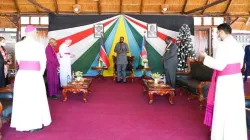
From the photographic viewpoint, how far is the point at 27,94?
3697mm

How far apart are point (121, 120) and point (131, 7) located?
301 inches

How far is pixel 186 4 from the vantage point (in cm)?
1109

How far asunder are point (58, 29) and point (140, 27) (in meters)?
3.18

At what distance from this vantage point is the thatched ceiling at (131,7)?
11031 millimetres

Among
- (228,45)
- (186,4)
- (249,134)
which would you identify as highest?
(186,4)

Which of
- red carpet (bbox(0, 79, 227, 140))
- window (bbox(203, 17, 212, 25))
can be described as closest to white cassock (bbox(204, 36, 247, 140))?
red carpet (bbox(0, 79, 227, 140))

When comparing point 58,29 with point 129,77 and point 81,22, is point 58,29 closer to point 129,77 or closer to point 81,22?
point 81,22

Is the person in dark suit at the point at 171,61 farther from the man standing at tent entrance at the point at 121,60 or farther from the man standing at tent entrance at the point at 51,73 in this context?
the man standing at tent entrance at the point at 51,73

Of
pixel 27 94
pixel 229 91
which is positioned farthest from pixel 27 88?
pixel 229 91

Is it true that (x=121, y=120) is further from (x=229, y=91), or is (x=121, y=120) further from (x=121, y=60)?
(x=121, y=60)

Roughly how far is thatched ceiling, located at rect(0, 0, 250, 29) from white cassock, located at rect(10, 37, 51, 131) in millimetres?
7500

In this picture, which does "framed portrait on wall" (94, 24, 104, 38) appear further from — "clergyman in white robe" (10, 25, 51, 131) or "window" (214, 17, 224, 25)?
"clergyman in white robe" (10, 25, 51, 131)

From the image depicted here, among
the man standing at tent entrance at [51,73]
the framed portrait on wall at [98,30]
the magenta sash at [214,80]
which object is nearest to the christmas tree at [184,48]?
the framed portrait on wall at [98,30]

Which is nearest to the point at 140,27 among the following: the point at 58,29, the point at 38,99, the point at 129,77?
the point at 129,77
